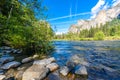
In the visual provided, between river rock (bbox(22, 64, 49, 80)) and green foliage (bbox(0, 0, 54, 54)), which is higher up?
green foliage (bbox(0, 0, 54, 54))

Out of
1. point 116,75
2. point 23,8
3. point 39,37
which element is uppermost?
point 23,8

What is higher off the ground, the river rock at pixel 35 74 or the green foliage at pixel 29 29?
the green foliage at pixel 29 29

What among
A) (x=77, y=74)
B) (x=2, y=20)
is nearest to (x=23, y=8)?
(x=2, y=20)

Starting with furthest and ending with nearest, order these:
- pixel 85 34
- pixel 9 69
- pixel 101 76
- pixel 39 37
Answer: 1. pixel 85 34
2. pixel 39 37
3. pixel 9 69
4. pixel 101 76

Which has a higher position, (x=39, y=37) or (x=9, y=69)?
(x=39, y=37)

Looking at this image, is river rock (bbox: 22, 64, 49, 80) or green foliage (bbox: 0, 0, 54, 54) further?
green foliage (bbox: 0, 0, 54, 54)

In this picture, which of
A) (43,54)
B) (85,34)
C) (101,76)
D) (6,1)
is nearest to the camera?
(6,1)

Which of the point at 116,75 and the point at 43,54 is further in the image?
the point at 43,54

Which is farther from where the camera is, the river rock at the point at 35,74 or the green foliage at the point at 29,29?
the green foliage at the point at 29,29

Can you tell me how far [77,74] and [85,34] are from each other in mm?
127863

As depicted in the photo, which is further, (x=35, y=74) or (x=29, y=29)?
(x=29, y=29)

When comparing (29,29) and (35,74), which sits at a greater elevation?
(29,29)

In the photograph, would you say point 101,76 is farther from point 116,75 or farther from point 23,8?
point 23,8

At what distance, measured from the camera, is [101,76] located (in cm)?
986
